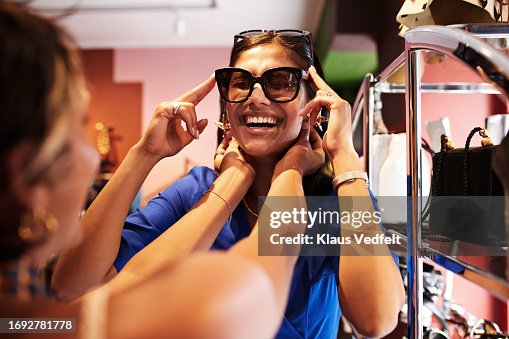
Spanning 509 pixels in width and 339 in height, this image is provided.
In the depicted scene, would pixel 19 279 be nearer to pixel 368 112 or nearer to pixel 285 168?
pixel 285 168

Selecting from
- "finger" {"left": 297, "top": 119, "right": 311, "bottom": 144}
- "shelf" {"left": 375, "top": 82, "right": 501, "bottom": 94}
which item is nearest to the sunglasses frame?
"finger" {"left": 297, "top": 119, "right": 311, "bottom": 144}

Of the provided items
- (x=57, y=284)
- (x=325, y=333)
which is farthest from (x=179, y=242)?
(x=325, y=333)

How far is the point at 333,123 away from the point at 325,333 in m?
0.37

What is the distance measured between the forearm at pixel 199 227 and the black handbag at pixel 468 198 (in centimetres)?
32

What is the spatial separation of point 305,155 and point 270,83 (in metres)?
0.14

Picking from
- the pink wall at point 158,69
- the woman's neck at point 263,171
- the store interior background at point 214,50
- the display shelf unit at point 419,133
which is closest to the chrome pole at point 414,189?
the display shelf unit at point 419,133

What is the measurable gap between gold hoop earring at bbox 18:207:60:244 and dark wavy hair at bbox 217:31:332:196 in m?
0.53

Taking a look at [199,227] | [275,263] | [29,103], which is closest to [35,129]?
[29,103]

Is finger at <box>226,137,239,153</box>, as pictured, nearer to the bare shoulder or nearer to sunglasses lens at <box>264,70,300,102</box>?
sunglasses lens at <box>264,70,300,102</box>

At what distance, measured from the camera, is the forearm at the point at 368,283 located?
0.72m

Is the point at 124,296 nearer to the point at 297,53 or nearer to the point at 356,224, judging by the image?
the point at 356,224

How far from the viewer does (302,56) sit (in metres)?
0.87

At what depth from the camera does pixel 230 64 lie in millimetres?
909

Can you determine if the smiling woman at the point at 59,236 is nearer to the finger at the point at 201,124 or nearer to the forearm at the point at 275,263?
the forearm at the point at 275,263
